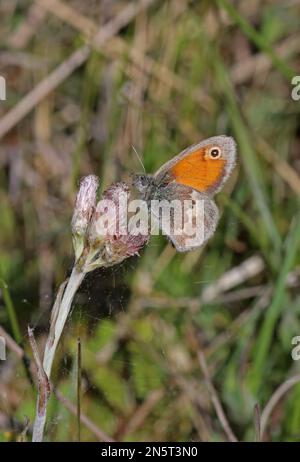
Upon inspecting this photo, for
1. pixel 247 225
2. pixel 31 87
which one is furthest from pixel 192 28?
pixel 247 225

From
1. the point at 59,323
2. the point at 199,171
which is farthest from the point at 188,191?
the point at 59,323

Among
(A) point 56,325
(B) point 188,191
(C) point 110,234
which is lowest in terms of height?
(A) point 56,325

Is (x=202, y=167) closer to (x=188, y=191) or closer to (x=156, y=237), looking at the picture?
(x=188, y=191)

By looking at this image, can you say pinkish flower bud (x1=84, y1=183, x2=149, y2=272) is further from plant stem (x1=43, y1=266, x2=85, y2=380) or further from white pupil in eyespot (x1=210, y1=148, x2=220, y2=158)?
white pupil in eyespot (x1=210, y1=148, x2=220, y2=158)

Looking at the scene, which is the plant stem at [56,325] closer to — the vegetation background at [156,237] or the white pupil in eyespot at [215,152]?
the vegetation background at [156,237]

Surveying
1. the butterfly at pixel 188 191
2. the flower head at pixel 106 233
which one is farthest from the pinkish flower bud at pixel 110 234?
the butterfly at pixel 188 191

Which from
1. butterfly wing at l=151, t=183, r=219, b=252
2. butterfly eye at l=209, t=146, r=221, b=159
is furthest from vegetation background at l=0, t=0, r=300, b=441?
butterfly eye at l=209, t=146, r=221, b=159

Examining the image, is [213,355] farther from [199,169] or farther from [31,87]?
[31,87]
